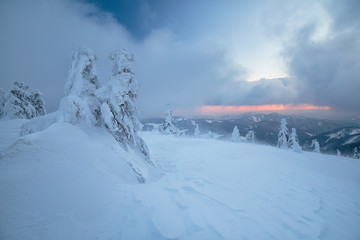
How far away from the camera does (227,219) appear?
141 inches

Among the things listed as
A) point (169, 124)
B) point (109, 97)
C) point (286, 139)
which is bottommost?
point (286, 139)

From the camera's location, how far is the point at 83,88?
8.80 metres

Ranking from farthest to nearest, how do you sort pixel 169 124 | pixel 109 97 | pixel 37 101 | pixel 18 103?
pixel 169 124 < pixel 37 101 < pixel 18 103 < pixel 109 97

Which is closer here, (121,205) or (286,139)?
(121,205)

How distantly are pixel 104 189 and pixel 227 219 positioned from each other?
11.8ft

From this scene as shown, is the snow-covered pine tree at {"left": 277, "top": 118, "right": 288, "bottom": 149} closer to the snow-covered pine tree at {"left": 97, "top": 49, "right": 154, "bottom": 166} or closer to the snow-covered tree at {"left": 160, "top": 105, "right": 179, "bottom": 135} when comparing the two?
the snow-covered tree at {"left": 160, "top": 105, "right": 179, "bottom": 135}

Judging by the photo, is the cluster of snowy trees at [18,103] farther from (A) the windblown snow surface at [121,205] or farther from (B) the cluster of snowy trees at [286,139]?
(B) the cluster of snowy trees at [286,139]

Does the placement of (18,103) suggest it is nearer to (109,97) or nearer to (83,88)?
(83,88)

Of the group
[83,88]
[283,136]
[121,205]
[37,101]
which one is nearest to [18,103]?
[37,101]

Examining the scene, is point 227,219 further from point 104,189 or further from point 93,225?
point 104,189

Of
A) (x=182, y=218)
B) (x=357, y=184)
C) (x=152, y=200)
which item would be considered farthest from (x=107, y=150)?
(x=357, y=184)

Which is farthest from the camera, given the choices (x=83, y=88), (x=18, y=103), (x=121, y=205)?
(x=18, y=103)

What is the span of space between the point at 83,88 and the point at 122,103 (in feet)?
9.79

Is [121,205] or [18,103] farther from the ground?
[18,103]
